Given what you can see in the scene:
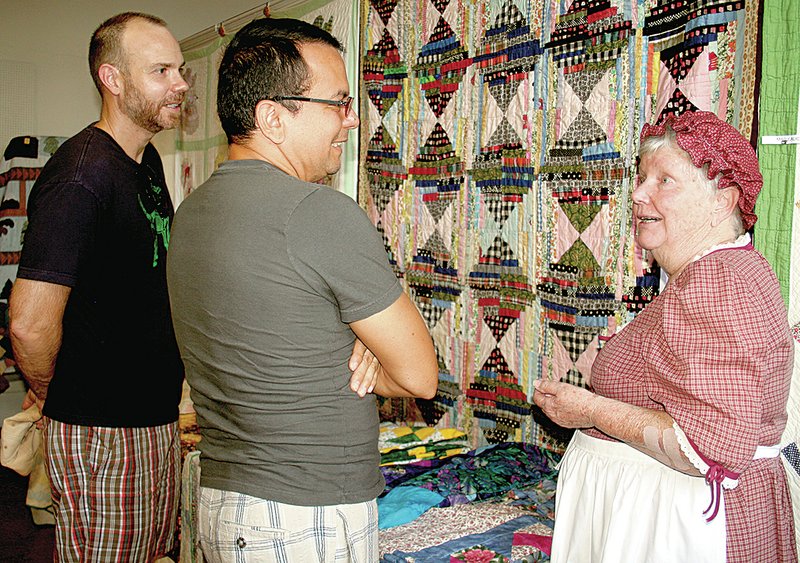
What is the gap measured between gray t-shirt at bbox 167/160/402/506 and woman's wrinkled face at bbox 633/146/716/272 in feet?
2.34

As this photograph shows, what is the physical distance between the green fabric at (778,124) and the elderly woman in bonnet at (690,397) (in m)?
0.26

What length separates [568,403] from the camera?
59.0 inches

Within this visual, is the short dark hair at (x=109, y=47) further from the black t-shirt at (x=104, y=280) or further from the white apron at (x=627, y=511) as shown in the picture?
the white apron at (x=627, y=511)

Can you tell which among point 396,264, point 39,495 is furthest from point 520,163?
point 39,495

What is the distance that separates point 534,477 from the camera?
7.12 feet

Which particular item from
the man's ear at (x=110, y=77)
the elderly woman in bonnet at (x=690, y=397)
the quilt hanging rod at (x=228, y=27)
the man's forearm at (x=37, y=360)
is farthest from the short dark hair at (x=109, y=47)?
the quilt hanging rod at (x=228, y=27)

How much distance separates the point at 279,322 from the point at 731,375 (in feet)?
2.62

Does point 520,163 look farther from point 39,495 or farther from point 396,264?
point 39,495

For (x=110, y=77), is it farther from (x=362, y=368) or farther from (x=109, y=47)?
(x=362, y=368)

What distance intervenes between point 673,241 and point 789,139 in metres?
0.44

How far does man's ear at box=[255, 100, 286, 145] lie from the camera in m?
1.14

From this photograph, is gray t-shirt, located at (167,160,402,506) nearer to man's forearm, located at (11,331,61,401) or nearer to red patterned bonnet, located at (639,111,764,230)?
man's forearm, located at (11,331,61,401)

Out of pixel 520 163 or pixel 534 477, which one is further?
pixel 520 163

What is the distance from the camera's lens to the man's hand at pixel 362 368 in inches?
44.1
